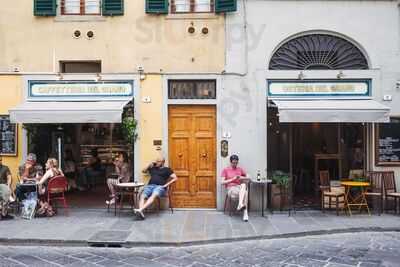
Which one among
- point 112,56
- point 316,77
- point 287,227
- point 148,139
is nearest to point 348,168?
point 316,77

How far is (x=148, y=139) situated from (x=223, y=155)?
1.80m

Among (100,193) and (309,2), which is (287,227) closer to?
(309,2)

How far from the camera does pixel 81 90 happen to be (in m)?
11.8

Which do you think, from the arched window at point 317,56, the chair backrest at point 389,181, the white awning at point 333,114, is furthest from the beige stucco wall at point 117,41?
the chair backrest at point 389,181

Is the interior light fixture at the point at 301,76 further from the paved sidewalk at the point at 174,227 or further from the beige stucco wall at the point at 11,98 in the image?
the beige stucco wall at the point at 11,98

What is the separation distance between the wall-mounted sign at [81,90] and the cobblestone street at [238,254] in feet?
13.9

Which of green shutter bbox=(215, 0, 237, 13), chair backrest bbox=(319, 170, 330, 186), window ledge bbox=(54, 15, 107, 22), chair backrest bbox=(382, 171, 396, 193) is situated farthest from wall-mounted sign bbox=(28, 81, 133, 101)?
chair backrest bbox=(382, 171, 396, 193)

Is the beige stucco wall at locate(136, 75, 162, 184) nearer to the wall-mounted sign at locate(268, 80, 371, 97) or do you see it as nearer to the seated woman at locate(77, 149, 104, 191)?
the wall-mounted sign at locate(268, 80, 371, 97)

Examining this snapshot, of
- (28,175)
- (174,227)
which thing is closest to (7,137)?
(28,175)

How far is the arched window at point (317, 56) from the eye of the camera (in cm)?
1191

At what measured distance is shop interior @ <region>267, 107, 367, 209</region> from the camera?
39.9 ft

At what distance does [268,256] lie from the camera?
796cm

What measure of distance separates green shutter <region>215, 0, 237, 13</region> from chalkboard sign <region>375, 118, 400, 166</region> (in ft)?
14.3

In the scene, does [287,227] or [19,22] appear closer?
[287,227]
